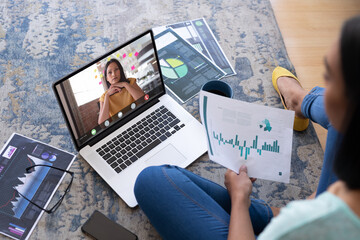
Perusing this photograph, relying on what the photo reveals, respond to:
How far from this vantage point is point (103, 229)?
1.07 meters

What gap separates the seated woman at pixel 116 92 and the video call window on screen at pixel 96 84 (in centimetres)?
1

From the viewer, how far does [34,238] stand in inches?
41.6

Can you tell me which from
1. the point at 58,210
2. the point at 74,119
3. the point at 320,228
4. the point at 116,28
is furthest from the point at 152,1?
the point at 320,228

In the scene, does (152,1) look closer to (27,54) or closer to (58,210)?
(27,54)

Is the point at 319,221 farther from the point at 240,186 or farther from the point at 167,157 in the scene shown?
the point at 167,157

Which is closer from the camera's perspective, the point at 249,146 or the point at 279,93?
the point at 249,146

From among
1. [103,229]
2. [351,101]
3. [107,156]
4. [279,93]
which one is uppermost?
[351,101]

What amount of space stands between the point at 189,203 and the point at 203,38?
2.62ft

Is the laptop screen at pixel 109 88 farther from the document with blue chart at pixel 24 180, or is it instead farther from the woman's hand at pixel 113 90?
the document with blue chart at pixel 24 180

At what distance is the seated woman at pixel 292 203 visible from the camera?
0.53 m

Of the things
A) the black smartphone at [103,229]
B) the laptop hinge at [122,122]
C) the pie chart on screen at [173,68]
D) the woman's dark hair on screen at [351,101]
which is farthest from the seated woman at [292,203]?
the pie chart on screen at [173,68]

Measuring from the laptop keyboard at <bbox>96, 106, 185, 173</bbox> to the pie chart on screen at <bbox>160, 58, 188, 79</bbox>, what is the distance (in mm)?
202

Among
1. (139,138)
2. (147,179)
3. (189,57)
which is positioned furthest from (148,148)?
(189,57)

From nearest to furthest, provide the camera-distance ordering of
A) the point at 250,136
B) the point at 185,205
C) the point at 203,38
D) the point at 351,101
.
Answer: the point at 351,101 → the point at 185,205 → the point at 250,136 → the point at 203,38
